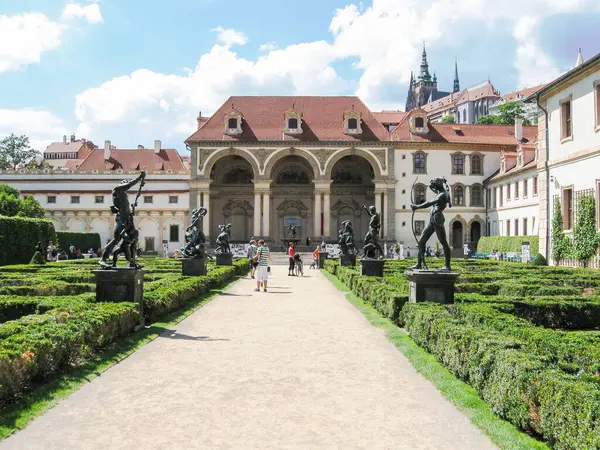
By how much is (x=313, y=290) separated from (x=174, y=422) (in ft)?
51.7

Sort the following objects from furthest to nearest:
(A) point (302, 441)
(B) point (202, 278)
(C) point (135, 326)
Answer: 1. (B) point (202, 278)
2. (C) point (135, 326)
3. (A) point (302, 441)

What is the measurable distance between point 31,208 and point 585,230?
150 feet

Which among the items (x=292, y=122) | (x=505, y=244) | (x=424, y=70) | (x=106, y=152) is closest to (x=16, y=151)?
(x=106, y=152)

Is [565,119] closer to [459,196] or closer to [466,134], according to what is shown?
[459,196]

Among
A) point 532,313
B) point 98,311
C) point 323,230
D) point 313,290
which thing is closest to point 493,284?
point 532,313

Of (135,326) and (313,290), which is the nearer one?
(135,326)

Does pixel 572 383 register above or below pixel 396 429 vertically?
above

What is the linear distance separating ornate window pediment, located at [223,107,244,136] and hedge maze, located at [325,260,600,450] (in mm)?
41821

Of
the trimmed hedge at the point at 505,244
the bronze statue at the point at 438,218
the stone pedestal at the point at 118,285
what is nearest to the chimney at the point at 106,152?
the trimmed hedge at the point at 505,244

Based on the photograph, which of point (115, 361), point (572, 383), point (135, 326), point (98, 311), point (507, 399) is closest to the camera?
point (572, 383)

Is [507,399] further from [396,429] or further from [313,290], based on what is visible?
[313,290]

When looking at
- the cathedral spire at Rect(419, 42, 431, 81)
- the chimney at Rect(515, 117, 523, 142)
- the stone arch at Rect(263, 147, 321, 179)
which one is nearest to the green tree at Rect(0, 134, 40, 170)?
the stone arch at Rect(263, 147, 321, 179)

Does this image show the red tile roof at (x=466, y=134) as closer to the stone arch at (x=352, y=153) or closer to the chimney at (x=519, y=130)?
the chimney at (x=519, y=130)

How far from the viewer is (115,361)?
354 inches
